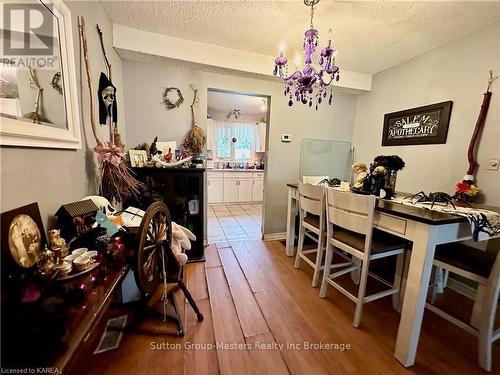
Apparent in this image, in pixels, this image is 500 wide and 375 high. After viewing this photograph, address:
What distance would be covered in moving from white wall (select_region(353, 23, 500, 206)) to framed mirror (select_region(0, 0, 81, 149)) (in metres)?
2.99

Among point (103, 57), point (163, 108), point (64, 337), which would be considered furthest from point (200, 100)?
point (64, 337)

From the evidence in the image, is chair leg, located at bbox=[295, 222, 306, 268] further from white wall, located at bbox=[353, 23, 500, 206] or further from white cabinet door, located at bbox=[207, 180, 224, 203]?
white cabinet door, located at bbox=[207, 180, 224, 203]

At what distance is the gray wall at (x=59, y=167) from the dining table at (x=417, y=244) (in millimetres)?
1800

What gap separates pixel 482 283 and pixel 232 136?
15.6 ft

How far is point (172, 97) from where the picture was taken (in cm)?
233

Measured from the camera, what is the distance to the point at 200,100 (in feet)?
7.96

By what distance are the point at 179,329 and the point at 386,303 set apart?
1.62 metres

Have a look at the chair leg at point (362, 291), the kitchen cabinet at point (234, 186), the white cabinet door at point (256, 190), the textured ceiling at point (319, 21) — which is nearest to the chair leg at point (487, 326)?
the chair leg at point (362, 291)

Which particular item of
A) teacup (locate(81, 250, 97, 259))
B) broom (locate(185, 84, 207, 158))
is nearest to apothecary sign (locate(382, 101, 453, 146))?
broom (locate(185, 84, 207, 158))

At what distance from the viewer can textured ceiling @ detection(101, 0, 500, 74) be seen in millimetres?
1563

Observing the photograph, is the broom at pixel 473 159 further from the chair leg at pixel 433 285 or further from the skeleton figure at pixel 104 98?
the skeleton figure at pixel 104 98

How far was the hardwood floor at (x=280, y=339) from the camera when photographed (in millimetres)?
1155

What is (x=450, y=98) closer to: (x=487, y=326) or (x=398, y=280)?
(x=398, y=280)
